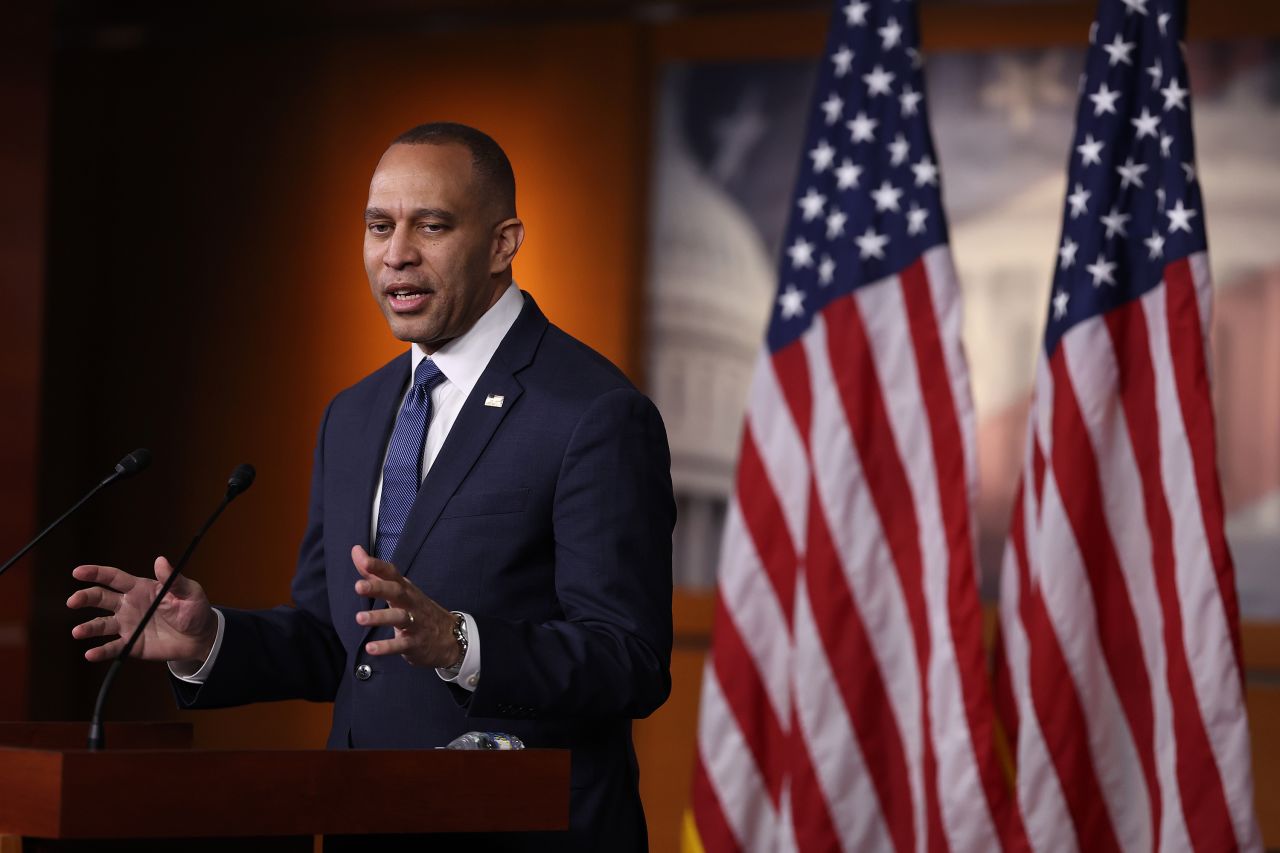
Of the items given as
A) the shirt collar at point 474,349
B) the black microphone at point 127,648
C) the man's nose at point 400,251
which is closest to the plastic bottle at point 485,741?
the black microphone at point 127,648

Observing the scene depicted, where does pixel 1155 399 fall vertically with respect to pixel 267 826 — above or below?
above

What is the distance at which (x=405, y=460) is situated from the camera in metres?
2.11

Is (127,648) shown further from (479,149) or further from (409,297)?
(479,149)

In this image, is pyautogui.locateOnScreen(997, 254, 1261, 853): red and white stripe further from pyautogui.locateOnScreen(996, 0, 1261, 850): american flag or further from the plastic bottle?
the plastic bottle

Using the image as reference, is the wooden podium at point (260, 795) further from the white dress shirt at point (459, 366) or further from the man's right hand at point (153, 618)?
the white dress shirt at point (459, 366)

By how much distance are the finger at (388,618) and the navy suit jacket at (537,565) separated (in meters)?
0.28

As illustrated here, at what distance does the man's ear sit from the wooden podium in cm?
73

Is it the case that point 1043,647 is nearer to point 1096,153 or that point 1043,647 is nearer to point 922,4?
point 1096,153

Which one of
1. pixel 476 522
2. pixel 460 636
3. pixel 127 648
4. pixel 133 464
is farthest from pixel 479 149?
pixel 127 648

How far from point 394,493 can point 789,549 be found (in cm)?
179

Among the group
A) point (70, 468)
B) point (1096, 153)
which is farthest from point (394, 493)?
point (70, 468)

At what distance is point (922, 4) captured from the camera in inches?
183

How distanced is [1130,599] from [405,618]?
2261 mm

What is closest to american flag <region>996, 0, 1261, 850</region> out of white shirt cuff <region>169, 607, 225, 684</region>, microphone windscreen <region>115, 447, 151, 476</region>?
A: white shirt cuff <region>169, 607, 225, 684</region>
